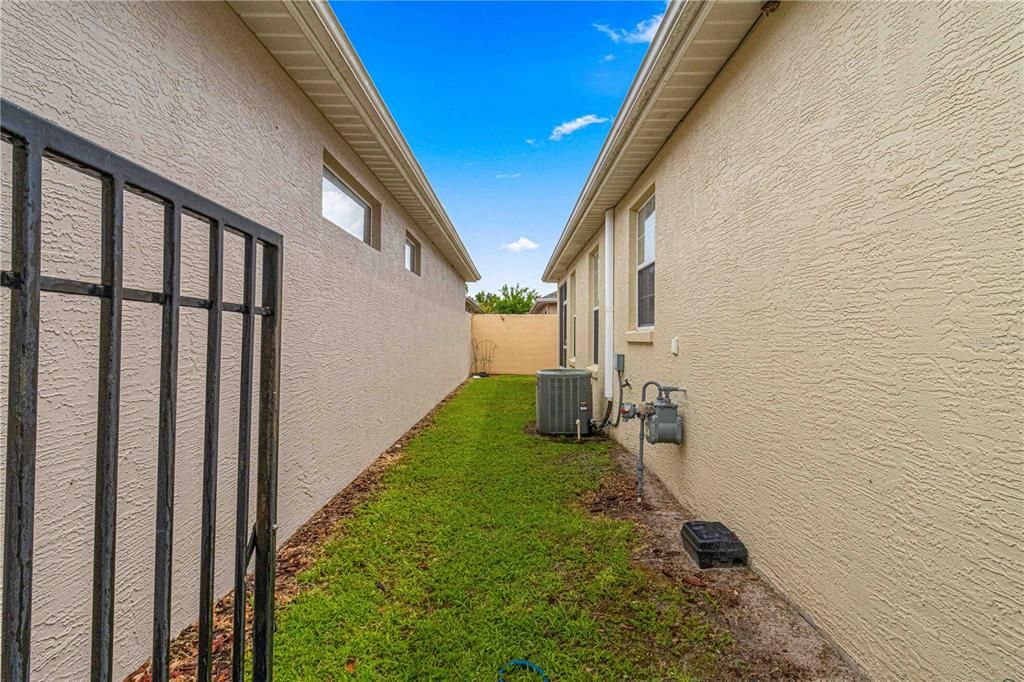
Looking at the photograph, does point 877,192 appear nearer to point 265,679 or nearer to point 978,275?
point 978,275

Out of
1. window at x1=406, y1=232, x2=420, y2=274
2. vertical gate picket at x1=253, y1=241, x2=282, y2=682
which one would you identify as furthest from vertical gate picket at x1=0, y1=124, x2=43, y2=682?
window at x1=406, y1=232, x2=420, y2=274

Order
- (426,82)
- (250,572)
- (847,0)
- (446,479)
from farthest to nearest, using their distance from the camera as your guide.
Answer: (426,82), (446,479), (250,572), (847,0)

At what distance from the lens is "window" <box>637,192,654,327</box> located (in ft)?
16.1

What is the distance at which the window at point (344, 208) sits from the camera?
4.05 m

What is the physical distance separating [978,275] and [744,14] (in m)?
1.96

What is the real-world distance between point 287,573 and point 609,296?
4.82 metres

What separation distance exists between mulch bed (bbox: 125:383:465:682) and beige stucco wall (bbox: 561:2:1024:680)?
2610 mm

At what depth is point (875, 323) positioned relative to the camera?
1753mm

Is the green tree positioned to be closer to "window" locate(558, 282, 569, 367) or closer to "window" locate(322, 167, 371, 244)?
"window" locate(558, 282, 569, 367)

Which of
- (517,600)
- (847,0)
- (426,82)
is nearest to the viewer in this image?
(847,0)

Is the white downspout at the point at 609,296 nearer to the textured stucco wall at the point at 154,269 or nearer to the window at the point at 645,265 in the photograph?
the window at the point at 645,265

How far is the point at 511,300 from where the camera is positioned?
2917 centimetres

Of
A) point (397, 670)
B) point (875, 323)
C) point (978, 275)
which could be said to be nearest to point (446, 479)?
point (397, 670)

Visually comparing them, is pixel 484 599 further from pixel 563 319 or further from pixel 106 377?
pixel 563 319
